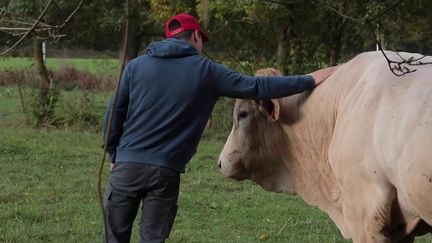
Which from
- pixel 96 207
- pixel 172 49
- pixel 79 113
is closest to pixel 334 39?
pixel 79 113

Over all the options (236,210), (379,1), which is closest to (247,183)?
(236,210)

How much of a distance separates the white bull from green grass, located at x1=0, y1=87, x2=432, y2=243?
2.17 m

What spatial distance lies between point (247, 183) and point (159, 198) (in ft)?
20.1

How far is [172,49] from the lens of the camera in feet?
15.1

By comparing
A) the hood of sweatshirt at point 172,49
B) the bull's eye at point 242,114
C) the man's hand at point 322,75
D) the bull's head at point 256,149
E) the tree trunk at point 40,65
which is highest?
the hood of sweatshirt at point 172,49

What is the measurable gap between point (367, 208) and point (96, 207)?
5.03 metres

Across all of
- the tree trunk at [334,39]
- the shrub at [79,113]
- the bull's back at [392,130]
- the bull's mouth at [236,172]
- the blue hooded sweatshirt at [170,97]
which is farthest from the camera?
the shrub at [79,113]

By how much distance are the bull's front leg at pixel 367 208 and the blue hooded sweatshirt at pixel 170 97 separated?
2.67 ft

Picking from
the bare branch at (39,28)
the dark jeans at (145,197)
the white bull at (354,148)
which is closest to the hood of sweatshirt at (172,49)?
the dark jeans at (145,197)

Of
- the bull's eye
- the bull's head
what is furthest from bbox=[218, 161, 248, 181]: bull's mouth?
the bull's eye

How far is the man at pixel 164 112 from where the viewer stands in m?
4.60

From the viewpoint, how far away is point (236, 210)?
28.7 ft

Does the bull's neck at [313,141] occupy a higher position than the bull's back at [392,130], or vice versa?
the bull's back at [392,130]

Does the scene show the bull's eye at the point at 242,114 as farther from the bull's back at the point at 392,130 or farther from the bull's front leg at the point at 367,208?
the bull's front leg at the point at 367,208
